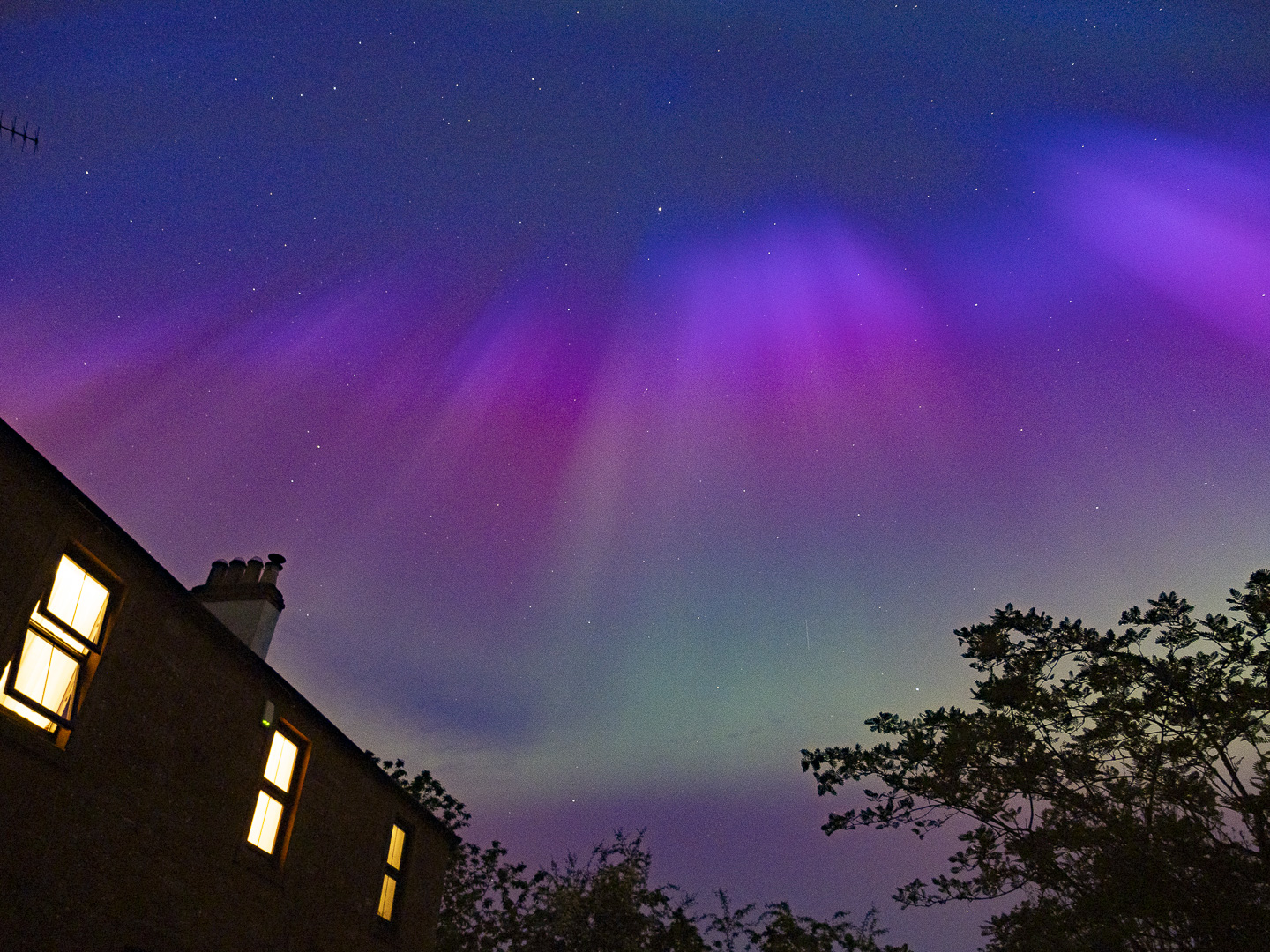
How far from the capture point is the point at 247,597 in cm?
1469

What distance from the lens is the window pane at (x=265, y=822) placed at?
1204 centimetres

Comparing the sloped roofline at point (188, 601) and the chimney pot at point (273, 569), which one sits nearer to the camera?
the sloped roofline at point (188, 601)

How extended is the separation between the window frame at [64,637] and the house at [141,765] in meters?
0.02

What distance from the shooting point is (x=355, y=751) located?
14.7 m

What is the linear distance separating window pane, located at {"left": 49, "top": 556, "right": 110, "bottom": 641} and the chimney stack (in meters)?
4.74

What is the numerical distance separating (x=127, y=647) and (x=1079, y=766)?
12.4m

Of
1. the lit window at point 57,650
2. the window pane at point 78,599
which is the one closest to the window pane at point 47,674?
the lit window at point 57,650

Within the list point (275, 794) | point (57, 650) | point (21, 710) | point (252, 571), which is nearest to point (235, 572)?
point (252, 571)

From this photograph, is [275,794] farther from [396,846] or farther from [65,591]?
[65,591]

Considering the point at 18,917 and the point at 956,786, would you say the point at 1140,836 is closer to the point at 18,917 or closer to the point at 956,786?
the point at 956,786

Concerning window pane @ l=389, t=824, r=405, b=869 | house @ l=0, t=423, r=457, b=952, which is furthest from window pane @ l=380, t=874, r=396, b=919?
house @ l=0, t=423, r=457, b=952

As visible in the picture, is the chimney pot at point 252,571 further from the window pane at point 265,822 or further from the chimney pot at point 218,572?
the window pane at point 265,822

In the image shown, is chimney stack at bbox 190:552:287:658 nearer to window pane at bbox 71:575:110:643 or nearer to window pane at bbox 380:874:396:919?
window pane at bbox 71:575:110:643

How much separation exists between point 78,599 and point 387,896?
9352mm
